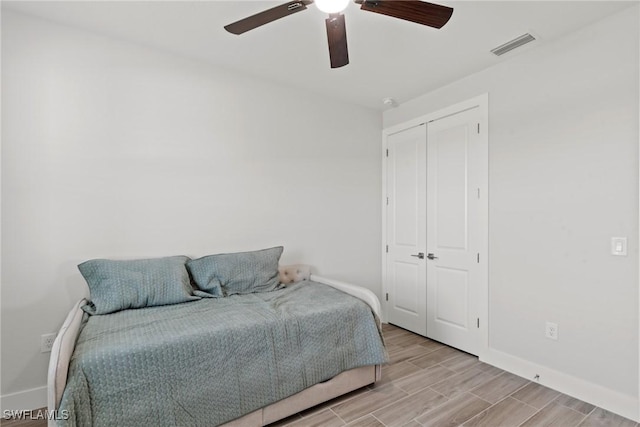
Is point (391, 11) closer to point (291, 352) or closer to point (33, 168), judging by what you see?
point (291, 352)

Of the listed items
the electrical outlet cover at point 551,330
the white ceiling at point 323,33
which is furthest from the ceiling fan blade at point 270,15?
the electrical outlet cover at point 551,330

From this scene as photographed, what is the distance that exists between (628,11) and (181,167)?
3243mm

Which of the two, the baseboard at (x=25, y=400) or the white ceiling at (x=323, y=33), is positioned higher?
the white ceiling at (x=323, y=33)

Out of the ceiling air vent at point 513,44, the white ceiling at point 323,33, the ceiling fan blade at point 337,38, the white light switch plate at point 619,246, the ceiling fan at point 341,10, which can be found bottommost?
the white light switch plate at point 619,246

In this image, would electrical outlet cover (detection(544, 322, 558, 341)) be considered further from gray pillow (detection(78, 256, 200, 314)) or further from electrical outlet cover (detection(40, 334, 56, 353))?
electrical outlet cover (detection(40, 334, 56, 353))

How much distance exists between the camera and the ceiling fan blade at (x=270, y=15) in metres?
1.55

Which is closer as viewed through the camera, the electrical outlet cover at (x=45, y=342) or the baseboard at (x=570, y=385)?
the baseboard at (x=570, y=385)

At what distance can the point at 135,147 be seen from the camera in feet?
7.97

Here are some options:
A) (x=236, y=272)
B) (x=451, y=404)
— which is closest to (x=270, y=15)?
(x=236, y=272)

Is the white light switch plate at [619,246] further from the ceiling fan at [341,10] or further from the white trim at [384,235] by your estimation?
the white trim at [384,235]

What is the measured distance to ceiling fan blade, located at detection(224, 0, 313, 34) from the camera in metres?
1.55

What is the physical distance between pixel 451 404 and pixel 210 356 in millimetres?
1594

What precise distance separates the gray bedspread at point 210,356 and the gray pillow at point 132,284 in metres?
0.07

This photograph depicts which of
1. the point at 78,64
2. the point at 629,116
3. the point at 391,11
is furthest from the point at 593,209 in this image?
the point at 78,64
